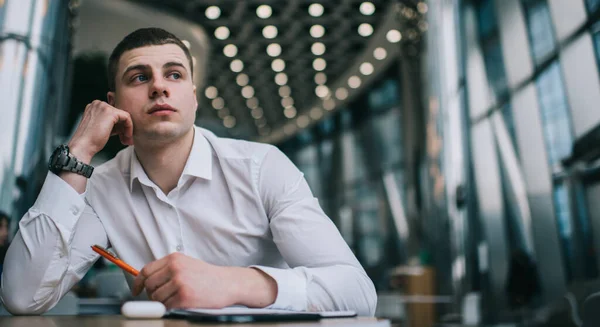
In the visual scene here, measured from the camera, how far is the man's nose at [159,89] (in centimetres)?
134

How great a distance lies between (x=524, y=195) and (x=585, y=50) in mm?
1215

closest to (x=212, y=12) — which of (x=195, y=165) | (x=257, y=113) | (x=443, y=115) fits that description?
(x=257, y=113)

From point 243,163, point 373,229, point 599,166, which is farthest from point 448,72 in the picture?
point 373,229

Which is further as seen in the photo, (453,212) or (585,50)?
(453,212)

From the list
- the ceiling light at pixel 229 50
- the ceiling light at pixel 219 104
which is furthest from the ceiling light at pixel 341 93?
the ceiling light at pixel 219 104

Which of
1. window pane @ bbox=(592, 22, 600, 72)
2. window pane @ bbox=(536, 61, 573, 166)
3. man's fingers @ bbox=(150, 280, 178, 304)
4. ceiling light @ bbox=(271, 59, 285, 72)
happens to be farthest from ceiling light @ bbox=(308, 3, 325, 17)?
man's fingers @ bbox=(150, 280, 178, 304)

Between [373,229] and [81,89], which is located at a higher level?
[81,89]

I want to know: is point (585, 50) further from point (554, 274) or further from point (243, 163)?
point (243, 163)

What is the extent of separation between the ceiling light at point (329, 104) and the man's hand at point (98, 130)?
12072 mm

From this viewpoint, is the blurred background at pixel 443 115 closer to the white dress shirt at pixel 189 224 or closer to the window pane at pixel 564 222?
the window pane at pixel 564 222

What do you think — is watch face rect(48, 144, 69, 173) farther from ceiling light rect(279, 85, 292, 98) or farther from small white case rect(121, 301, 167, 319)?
ceiling light rect(279, 85, 292, 98)

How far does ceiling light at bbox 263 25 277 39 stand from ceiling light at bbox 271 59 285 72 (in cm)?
108

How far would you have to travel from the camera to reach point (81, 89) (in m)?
2.38

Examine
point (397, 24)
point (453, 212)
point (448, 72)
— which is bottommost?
point (453, 212)
